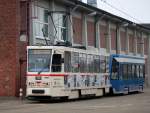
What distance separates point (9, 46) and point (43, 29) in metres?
5.69

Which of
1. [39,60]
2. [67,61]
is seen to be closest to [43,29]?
A: [67,61]

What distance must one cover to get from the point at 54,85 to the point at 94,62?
663 centimetres

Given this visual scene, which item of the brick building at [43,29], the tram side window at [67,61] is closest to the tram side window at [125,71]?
the brick building at [43,29]

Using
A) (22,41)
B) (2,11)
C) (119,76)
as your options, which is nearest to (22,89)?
(22,41)

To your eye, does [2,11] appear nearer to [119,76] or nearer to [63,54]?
[63,54]

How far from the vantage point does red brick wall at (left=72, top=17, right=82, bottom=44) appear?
158ft

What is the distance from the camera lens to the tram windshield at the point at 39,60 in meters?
30.8

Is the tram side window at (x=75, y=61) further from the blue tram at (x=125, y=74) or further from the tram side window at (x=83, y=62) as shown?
the blue tram at (x=125, y=74)

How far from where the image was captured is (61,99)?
34.1 meters

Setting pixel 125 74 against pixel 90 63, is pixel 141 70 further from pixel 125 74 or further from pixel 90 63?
pixel 90 63

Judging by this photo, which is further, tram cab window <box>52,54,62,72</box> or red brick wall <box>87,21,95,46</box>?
red brick wall <box>87,21,95,46</box>

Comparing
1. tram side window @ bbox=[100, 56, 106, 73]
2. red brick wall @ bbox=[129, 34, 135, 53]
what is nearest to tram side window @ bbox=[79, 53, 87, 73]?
tram side window @ bbox=[100, 56, 106, 73]

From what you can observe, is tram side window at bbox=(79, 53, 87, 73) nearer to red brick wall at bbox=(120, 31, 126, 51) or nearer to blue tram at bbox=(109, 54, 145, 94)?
→ blue tram at bbox=(109, 54, 145, 94)

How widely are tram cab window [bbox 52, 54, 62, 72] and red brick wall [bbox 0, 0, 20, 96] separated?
547 centimetres
